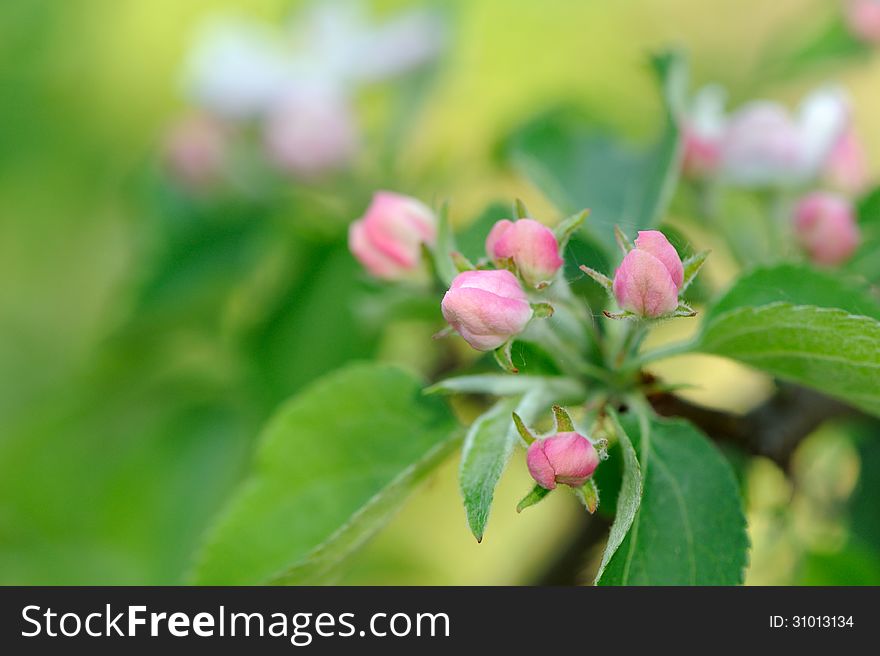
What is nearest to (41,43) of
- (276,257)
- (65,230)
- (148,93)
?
(148,93)

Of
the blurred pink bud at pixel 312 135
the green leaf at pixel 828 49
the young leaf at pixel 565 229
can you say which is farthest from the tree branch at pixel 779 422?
the blurred pink bud at pixel 312 135

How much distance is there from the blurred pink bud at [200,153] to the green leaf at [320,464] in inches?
26.8

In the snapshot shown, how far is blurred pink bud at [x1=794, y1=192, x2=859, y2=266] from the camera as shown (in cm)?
88

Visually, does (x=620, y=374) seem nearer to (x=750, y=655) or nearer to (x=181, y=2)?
(x=750, y=655)

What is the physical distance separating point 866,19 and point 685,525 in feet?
2.39

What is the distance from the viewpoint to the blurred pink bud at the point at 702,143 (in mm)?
971

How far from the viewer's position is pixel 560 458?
0.62 metres

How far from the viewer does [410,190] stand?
4.71 feet

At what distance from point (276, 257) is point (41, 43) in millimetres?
1452

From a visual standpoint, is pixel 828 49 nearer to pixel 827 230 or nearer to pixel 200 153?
pixel 827 230

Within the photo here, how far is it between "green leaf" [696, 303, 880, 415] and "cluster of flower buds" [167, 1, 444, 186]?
2.41 feet

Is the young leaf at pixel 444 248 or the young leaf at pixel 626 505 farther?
the young leaf at pixel 444 248

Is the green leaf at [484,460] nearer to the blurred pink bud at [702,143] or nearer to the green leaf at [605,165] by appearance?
the green leaf at [605,165]

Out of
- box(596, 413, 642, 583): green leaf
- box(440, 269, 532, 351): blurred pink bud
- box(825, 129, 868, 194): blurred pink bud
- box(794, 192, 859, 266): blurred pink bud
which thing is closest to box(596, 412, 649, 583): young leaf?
box(596, 413, 642, 583): green leaf
